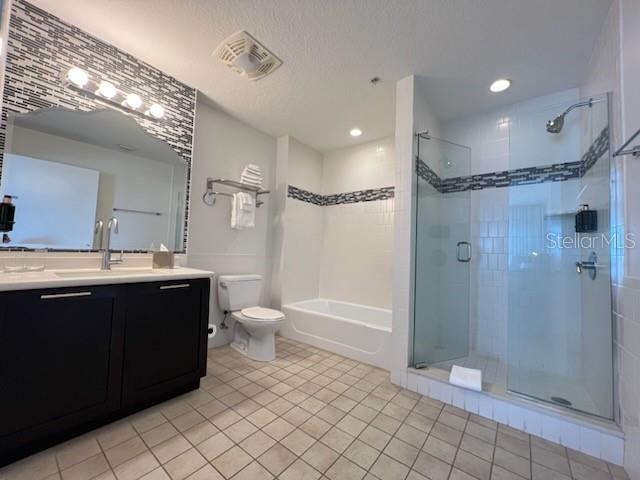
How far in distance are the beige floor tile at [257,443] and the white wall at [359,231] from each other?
193 cm

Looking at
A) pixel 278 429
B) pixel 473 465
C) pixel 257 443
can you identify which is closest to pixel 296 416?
pixel 278 429

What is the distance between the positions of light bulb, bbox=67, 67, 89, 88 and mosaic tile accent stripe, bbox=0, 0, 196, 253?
0.16ft

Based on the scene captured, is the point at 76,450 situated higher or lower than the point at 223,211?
lower

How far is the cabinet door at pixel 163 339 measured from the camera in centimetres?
148

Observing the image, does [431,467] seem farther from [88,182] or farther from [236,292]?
[88,182]

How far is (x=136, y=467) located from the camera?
3.83 ft

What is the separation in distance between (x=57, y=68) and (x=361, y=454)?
2.80 m

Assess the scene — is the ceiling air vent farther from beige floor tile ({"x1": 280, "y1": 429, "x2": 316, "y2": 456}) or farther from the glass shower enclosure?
beige floor tile ({"x1": 280, "y1": 429, "x2": 316, "y2": 456})

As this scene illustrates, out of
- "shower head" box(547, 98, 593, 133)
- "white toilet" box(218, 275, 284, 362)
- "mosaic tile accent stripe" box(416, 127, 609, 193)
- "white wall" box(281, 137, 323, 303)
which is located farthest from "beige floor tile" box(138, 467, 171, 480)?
"shower head" box(547, 98, 593, 133)

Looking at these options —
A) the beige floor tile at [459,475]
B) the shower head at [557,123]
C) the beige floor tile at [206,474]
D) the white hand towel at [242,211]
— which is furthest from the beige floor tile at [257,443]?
the shower head at [557,123]

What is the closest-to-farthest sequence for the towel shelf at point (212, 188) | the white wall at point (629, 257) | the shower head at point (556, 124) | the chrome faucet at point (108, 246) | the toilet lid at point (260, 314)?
the white wall at point (629, 257) < the chrome faucet at point (108, 246) < the shower head at point (556, 124) < the toilet lid at point (260, 314) < the towel shelf at point (212, 188)

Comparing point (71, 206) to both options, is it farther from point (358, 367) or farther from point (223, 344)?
point (358, 367)

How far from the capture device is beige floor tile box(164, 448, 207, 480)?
114cm

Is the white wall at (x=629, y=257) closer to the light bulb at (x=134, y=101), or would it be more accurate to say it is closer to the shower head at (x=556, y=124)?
the shower head at (x=556, y=124)
